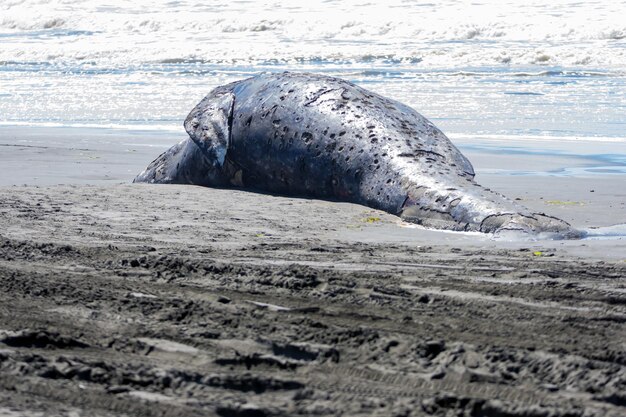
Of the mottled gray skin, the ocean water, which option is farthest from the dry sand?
the ocean water

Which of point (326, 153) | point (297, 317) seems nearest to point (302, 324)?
point (297, 317)

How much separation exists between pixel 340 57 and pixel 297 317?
19583 millimetres

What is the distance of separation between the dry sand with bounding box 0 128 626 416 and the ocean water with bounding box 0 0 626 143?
539 cm

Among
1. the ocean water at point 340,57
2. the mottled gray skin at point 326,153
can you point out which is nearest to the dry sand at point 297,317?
the mottled gray skin at point 326,153

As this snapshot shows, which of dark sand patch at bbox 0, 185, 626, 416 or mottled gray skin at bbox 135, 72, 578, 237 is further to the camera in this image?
mottled gray skin at bbox 135, 72, 578, 237

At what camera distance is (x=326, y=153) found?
6957 mm

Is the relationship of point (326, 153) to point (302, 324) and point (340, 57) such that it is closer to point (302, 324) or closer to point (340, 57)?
point (302, 324)

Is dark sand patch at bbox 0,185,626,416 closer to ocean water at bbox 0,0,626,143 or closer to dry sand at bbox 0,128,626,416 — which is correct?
dry sand at bbox 0,128,626,416

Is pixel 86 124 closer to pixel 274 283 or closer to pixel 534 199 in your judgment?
pixel 534 199

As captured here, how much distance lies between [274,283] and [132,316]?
2.21 ft

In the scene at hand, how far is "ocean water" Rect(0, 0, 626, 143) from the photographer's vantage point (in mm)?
12523

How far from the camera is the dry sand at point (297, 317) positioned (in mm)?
2633

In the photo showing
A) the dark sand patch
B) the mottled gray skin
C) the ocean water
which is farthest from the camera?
the ocean water

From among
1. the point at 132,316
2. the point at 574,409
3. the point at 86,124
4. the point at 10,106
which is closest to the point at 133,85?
the point at 10,106
